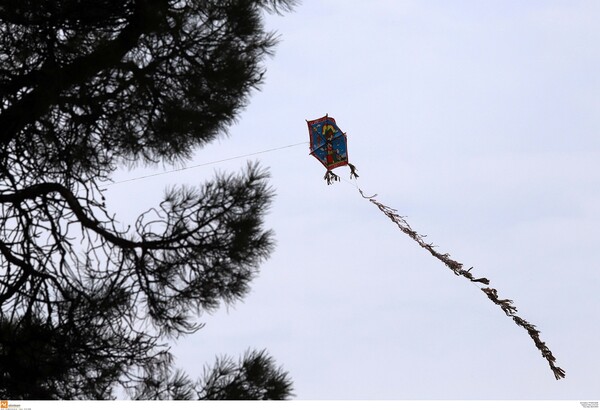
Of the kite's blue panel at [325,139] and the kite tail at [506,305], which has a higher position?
the kite's blue panel at [325,139]

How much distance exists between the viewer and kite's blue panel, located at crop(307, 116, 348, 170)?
370cm

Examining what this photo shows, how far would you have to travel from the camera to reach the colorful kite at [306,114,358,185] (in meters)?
3.70

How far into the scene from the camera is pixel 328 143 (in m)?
3.71

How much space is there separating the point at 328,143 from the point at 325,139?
22 mm

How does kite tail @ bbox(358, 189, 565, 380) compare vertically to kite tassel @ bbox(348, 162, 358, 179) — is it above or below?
below

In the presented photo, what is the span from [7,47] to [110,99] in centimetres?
51

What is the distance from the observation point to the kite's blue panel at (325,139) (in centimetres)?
370

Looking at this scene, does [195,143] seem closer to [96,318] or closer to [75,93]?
[75,93]

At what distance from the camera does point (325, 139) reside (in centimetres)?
371

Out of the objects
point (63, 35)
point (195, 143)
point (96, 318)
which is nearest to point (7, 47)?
point (63, 35)

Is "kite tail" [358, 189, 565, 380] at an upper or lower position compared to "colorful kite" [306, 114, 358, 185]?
lower

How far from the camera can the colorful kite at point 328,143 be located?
370cm

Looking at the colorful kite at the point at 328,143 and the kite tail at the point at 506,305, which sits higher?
the colorful kite at the point at 328,143

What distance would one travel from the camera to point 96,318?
3633mm
